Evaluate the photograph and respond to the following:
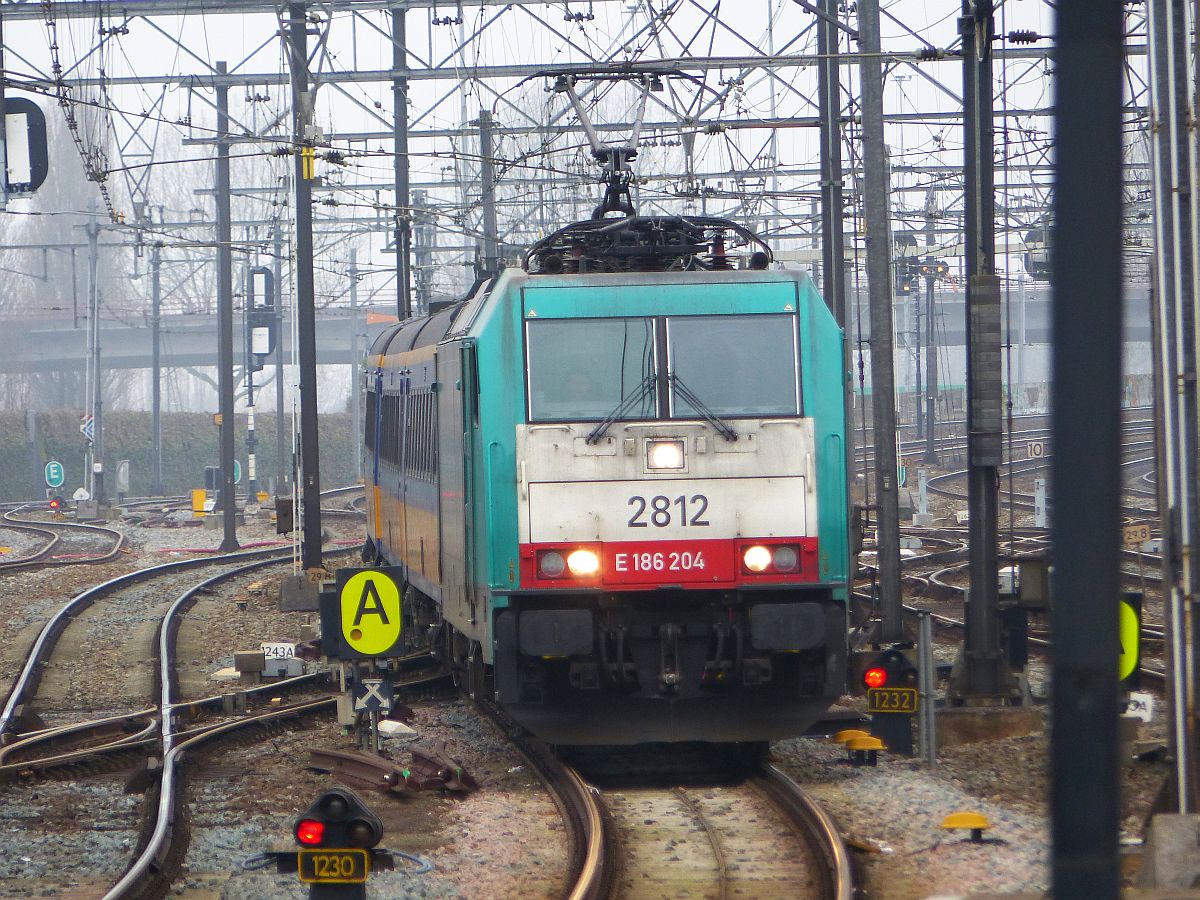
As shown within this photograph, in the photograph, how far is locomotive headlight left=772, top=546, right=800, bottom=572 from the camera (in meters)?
9.38

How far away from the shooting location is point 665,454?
30.9ft

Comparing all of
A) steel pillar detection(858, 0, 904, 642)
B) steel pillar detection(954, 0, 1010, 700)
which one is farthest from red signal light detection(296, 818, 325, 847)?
steel pillar detection(858, 0, 904, 642)

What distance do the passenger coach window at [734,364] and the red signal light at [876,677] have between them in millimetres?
1971

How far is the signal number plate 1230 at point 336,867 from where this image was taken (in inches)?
237

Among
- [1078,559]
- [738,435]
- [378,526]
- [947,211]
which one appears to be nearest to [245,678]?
[378,526]

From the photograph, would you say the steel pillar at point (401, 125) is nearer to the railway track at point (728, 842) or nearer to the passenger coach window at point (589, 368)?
the passenger coach window at point (589, 368)

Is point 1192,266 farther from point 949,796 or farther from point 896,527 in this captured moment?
point 896,527

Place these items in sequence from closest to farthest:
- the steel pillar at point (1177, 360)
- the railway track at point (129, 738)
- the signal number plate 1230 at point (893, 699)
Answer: the steel pillar at point (1177, 360) → the railway track at point (129, 738) → the signal number plate 1230 at point (893, 699)

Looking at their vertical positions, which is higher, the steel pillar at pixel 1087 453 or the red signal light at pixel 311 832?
the steel pillar at pixel 1087 453

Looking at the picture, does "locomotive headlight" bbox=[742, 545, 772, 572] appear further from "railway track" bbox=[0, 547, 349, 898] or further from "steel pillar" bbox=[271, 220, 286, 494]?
"steel pillar" bbox=[271, 220, 286, 494]

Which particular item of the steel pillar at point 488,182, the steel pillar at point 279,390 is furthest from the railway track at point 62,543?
the steel pillar at point 488,182

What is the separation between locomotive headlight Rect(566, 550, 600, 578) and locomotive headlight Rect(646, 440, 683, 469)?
2.06 feet

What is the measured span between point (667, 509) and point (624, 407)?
659 millimetres

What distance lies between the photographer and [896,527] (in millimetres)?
14109
